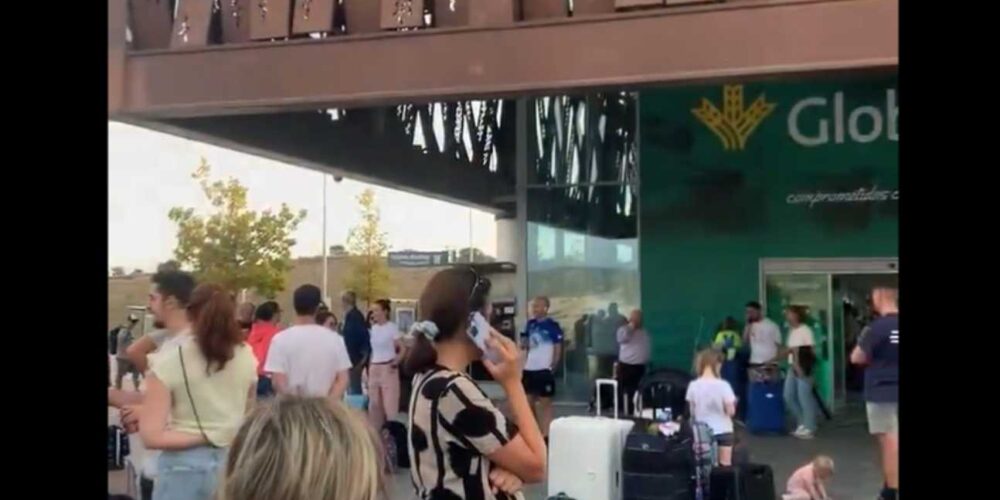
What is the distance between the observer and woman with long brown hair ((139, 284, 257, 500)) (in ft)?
12.2

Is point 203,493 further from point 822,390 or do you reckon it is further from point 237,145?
point 822,390

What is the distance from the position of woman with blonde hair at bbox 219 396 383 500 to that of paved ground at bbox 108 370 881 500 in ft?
14.5

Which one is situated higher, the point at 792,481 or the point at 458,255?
the point at 458,255

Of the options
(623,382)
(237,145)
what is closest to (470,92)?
(237,145)

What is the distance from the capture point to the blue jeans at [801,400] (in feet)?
34.4

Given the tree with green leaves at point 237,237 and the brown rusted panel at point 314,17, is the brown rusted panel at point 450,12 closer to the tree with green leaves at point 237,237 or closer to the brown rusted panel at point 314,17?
the brown rusted panel at point 314,17

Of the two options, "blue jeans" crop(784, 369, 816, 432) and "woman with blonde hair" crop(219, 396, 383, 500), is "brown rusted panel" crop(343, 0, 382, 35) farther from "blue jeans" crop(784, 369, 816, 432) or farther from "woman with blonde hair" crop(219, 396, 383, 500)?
"blue jeans" crop(784, 369, 816, 432)

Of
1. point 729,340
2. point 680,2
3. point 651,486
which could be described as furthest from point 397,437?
point 729,340

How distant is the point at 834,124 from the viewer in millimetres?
11516

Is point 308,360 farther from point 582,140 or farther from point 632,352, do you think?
point 582,140

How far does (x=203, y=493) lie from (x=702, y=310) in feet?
29.2
